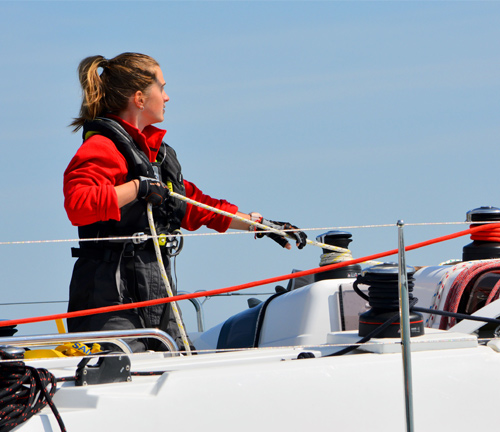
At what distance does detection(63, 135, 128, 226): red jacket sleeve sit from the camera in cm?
288

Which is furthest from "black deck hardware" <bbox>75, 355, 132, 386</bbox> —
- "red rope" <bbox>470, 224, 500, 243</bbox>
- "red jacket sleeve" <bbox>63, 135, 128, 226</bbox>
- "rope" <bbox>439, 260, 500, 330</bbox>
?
"red rope" <bbox>470, 224, 500, 243</bbox>

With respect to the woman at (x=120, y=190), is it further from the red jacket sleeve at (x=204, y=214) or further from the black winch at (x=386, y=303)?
the black winch at (x=386, y=303)

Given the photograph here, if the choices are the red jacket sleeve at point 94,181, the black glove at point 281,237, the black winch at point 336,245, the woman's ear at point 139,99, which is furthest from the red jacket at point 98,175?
the black winch at point 336,245

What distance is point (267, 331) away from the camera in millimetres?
4020

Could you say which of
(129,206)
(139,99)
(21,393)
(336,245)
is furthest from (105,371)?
(336,245)

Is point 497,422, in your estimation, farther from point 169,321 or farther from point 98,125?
point 98,125

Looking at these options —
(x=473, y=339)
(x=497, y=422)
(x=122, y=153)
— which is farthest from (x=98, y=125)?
(x=497, y=422)

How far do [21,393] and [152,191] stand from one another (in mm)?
1144

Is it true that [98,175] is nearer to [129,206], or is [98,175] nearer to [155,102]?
[129,206]

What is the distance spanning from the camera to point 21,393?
222 cm

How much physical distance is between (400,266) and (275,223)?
1.25 metres

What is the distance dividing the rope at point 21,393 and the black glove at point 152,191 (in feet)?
3.29

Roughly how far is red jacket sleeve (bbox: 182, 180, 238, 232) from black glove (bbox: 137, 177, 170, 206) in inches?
19.3

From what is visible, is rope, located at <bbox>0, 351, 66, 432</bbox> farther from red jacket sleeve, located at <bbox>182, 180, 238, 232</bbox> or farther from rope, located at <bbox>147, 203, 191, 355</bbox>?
red jacket sleeve, located at <bbox>182, 180, 238, 232</bbox>
